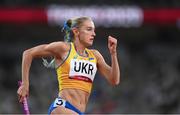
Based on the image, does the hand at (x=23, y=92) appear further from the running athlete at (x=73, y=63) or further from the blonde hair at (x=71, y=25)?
the blonde hair at (x=71, y=25)

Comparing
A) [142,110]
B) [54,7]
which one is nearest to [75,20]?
[54,7]

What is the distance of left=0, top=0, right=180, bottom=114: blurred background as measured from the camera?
618 inches

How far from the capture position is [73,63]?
752cm

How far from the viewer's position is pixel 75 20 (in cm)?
767

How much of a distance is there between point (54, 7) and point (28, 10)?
589mm

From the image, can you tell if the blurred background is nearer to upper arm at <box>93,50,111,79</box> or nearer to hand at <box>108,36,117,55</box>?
upper arm at <box>93,50,111,79</box>

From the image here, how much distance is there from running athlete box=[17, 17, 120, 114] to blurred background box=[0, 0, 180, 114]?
7719 mm

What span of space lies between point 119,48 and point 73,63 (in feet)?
35.8

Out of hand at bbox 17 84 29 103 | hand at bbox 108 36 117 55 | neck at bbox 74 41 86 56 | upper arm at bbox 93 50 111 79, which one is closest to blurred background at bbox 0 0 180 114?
upper arm at bbox 93 50 111 79

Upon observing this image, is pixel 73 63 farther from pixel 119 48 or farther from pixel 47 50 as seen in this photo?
pixel 119 48

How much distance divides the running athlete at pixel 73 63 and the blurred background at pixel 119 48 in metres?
7.72

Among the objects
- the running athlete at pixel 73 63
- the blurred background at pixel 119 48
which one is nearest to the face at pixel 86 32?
the running athlete at pixel 73 63

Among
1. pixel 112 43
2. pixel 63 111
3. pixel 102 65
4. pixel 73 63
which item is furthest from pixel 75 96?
pixel 112 43

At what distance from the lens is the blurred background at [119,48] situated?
15691 mm
